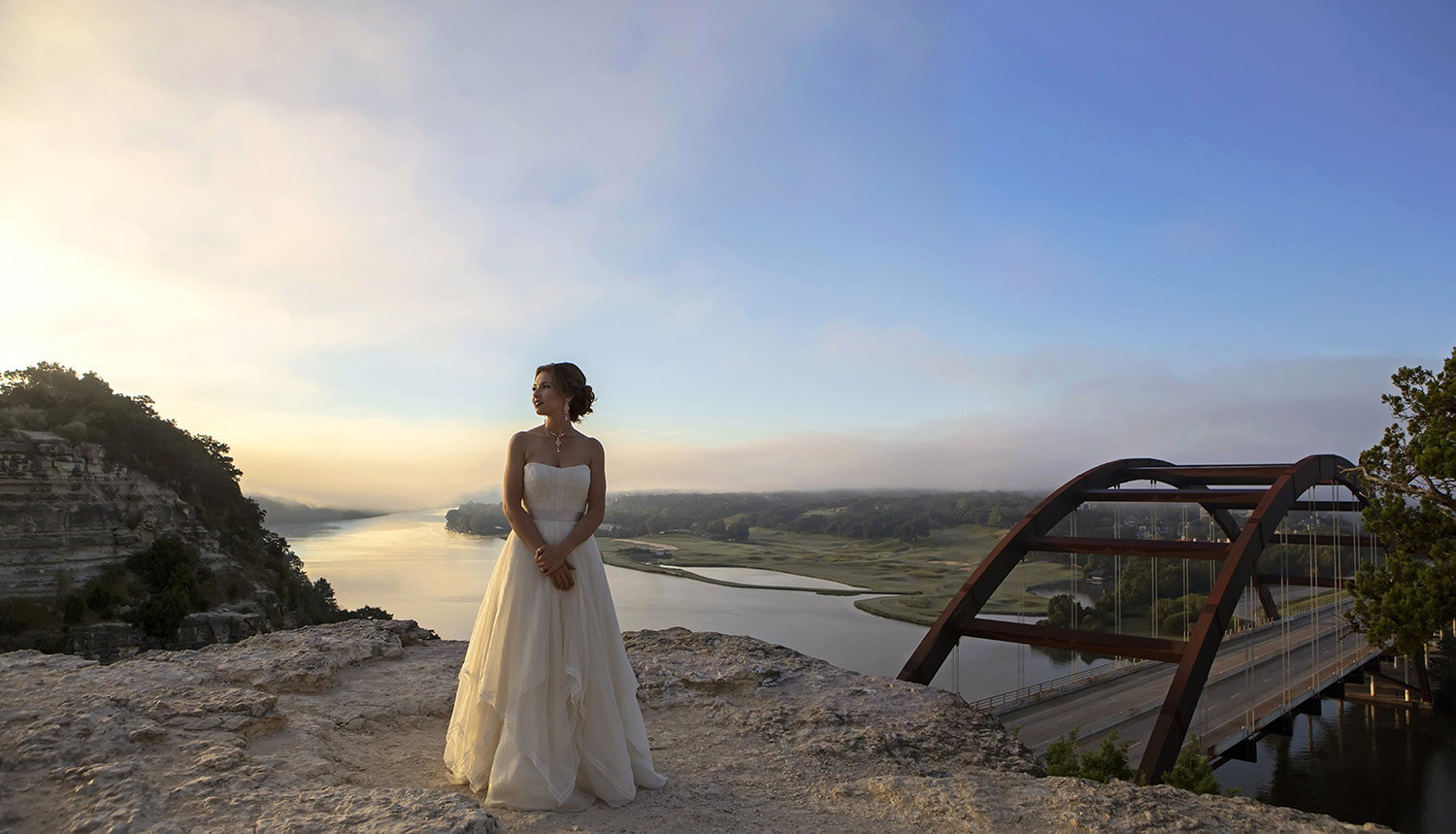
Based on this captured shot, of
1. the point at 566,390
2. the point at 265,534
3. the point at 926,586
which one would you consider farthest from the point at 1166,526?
the point at 566,390

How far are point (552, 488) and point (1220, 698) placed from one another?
27.9 meters

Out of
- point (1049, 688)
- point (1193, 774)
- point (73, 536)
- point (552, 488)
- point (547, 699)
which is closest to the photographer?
point (547, 699)

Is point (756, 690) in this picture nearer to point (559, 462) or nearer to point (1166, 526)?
point (559, 462)

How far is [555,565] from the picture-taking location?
10.7 ft

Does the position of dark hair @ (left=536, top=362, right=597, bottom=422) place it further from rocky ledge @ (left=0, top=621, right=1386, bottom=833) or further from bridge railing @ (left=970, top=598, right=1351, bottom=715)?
bridge railing @ (left=970, top=598, right=1351, bottom=715)

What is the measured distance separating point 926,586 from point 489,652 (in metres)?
49.1

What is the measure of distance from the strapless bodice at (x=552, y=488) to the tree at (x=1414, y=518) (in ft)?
49.2

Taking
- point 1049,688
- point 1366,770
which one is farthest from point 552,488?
point 1366,770

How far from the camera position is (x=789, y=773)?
12.0 feet

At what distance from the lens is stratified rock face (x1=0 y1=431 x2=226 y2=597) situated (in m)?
25.7

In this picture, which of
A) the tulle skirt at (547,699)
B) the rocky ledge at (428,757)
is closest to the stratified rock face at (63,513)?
the rocky ledge at (428,757)

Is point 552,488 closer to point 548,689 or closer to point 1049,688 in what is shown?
point 548,689

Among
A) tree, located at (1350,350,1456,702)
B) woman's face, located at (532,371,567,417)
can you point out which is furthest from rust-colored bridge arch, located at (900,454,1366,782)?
woman's face, located at (532,371,567,417)

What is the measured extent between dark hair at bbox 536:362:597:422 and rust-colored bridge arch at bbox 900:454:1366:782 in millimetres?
9310
